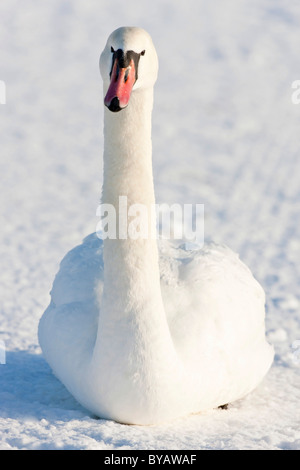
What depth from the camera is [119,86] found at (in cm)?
377

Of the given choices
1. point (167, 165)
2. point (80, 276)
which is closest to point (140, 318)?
point (80, 276)

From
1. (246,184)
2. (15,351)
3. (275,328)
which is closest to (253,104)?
(246,184)

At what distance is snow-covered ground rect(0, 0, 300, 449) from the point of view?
15.1ft

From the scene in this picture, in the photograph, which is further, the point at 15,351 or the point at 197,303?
the point at 15,351

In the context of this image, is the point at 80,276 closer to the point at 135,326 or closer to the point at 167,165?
the point at 135,326

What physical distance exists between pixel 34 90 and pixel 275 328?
6689mm

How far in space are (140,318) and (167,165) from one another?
560cm

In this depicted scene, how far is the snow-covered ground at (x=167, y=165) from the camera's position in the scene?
4617 mm

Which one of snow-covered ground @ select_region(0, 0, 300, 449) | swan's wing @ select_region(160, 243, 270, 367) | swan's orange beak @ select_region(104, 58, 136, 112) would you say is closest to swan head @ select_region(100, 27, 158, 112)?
swan's orange beak @ select_region(104, 58, 136, 112)

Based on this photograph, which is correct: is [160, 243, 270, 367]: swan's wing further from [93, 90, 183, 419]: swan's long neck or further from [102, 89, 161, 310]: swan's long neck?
[102, 89, 161, 310]: swan's long neck

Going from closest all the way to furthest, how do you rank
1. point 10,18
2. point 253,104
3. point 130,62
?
point 130,62 < point 253,104 < point 10,18
